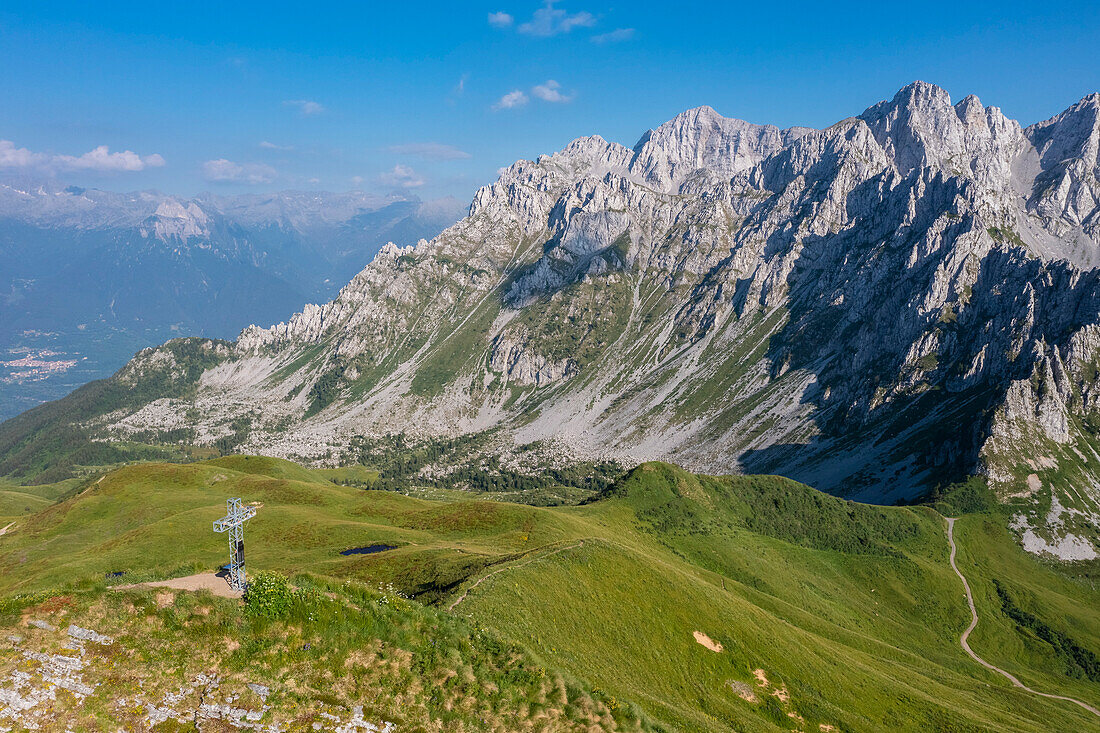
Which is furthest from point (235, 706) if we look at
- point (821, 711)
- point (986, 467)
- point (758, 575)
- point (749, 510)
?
point (986, 467)

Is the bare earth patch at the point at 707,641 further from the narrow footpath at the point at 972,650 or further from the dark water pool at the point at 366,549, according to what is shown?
the narrow footpath at the point at 972,650

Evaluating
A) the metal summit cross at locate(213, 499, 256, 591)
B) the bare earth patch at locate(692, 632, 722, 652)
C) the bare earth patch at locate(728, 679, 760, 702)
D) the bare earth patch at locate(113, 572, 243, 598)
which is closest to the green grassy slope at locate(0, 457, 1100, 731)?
the bare earth patch at locate(728, 679, 760, 702)

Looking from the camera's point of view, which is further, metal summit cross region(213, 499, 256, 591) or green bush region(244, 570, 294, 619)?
metal summit cross region(213, 499, 256, 591)

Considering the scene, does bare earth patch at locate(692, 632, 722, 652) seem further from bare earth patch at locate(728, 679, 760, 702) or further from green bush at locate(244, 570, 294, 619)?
green bush at locate(244, 570, 294, 619)

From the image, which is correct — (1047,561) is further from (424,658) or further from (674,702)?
(424,658)

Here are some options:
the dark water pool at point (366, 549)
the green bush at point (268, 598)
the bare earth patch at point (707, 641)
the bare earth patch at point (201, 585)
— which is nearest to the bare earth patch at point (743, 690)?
the bare earth patch at point (707, 641)

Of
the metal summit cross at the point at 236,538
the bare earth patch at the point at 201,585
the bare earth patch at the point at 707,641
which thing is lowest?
the bare earth patch at the point at 707,641

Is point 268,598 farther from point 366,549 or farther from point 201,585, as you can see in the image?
point 366,549
